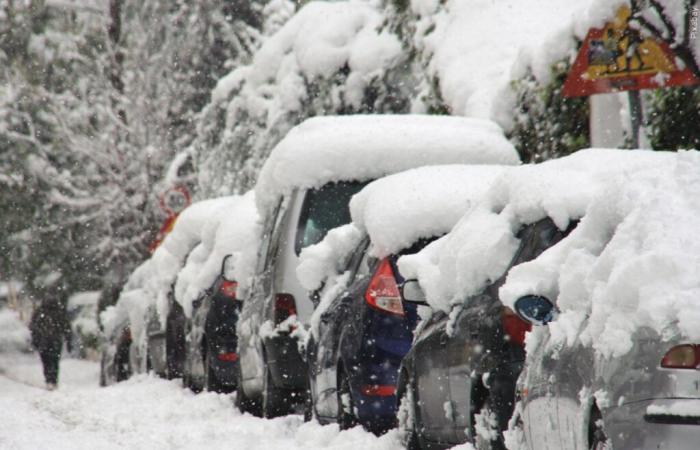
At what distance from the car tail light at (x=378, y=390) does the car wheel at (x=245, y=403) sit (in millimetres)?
3796

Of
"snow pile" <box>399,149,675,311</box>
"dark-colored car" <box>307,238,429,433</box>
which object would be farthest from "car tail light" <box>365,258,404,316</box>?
"snow pile" <box>399,149,675,311</box>

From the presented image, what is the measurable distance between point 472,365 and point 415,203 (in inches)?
94.9

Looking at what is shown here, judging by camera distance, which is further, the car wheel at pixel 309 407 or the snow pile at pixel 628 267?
the car wheel at pixel 309 407

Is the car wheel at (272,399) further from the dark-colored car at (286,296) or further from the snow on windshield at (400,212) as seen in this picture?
the snow on windshield at (400,212)

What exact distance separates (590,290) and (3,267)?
123 ft

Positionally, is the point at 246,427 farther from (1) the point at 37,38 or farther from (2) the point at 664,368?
(1) the point at 37,38

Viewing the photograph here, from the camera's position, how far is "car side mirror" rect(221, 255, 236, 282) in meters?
13.4

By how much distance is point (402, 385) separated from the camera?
27.4ft

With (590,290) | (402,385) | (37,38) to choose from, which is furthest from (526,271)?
(37,38)

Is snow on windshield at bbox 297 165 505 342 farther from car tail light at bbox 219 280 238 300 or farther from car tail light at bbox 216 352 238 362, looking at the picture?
car tail light at bbox 216 352 238 362

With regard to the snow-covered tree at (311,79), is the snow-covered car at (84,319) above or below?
below

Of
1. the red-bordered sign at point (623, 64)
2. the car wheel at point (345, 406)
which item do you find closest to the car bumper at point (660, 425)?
the car wheel at point (345, 406)

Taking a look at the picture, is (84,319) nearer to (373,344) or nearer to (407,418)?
(373,344)

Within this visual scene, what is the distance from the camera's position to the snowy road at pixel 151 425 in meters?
9.88
